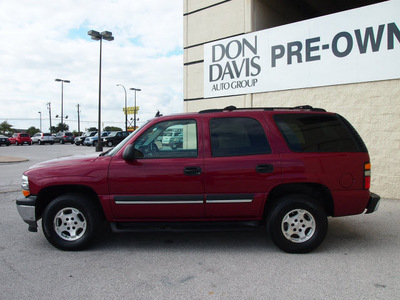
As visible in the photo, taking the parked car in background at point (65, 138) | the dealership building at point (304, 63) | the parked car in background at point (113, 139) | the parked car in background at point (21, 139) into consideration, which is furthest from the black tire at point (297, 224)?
the parked car in background at point (65, 138)

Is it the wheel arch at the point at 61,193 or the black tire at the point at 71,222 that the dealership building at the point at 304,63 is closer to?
the wheel arch at the point at 61,193

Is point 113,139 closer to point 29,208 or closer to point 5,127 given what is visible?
point 29,208

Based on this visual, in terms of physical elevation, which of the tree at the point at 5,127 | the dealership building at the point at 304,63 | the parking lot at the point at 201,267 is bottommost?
the parking lot at the point at 201,267

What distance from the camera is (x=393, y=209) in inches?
248

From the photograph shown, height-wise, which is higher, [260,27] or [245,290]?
[260,27]

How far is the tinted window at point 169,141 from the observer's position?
4.10m

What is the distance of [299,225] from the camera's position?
4.03 m

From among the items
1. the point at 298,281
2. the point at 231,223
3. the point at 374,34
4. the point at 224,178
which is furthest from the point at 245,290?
the point at 374,34

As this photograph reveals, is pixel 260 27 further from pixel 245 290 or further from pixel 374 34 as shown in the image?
pixel 245 290

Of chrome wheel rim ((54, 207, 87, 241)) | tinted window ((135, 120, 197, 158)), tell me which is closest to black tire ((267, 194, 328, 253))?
tinted window ((135, 120, 197, 158))

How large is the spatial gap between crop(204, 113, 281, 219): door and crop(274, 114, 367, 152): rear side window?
0.34 meters

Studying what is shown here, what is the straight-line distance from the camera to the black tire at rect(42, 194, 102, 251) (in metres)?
4.07

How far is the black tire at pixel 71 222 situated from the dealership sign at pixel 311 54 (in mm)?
6267

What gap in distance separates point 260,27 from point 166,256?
304 inches
